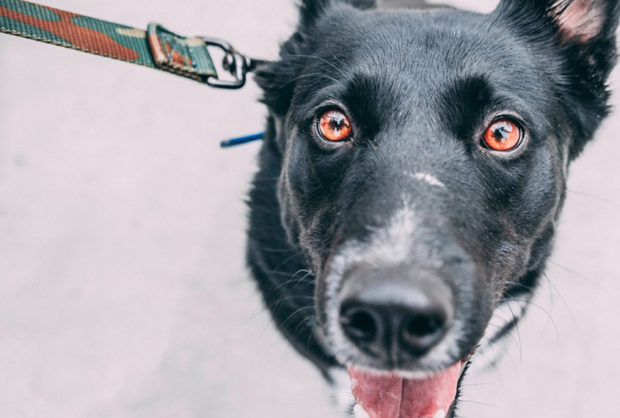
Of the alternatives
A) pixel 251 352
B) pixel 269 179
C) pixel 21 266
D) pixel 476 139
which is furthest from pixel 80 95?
pixel 476 139

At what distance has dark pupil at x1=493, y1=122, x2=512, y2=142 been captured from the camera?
1987 mm

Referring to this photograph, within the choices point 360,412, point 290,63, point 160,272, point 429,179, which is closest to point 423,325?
point 429,179

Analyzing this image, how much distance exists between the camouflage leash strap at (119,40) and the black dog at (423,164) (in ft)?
0.96

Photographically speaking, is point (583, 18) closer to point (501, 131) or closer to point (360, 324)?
point (501, 131)

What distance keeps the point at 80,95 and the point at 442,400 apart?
3.50 meters

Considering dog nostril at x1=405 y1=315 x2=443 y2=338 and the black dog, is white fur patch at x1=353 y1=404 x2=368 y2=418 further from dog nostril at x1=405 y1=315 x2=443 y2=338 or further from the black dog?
dog nostril at x1=405 y1=315 x2=443 y2=338

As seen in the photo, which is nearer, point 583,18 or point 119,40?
point 119,40

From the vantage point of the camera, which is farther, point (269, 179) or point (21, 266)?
point (21, 266)

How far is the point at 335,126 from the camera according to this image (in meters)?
2.11

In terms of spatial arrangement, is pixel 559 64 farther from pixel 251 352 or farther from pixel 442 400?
pixel 251 352

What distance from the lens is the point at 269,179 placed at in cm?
294

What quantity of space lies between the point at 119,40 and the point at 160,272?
173 cm

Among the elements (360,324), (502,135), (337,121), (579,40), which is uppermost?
(579,40)

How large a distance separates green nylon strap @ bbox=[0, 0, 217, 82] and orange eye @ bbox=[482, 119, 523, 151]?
48.2 inches
